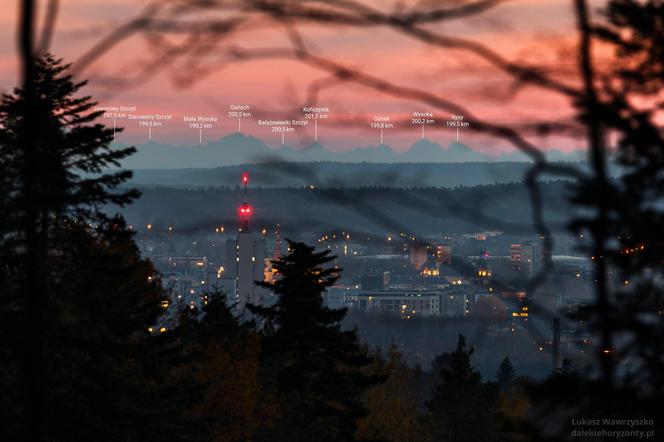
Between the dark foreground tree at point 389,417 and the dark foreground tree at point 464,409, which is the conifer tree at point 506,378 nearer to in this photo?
the dark foreground tree at point 464,409

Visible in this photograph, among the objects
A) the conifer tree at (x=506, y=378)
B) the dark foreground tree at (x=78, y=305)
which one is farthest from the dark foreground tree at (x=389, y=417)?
the conifer tree at (x=506, y=378)

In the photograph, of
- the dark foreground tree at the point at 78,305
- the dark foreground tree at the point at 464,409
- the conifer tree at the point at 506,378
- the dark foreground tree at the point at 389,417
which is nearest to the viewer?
the dark foreground tree at the point at 78,305

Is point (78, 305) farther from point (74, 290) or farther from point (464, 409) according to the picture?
point (464, 409)

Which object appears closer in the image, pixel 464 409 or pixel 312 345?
pixel 312 345

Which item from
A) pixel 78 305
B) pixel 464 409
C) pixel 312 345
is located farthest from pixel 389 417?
pixel 78 305

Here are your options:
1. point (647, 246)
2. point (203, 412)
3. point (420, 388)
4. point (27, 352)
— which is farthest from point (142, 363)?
point (420, 388)

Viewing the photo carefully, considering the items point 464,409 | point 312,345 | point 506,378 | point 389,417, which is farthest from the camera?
point 506,378

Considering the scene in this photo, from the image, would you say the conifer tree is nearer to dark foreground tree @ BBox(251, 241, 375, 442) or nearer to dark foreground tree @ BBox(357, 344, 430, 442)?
dark foreground tree @ BBox(357, 344, 430, 442)

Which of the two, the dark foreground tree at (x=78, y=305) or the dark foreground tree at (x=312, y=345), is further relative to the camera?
the dark foreground tree at (x=312, y=345)
